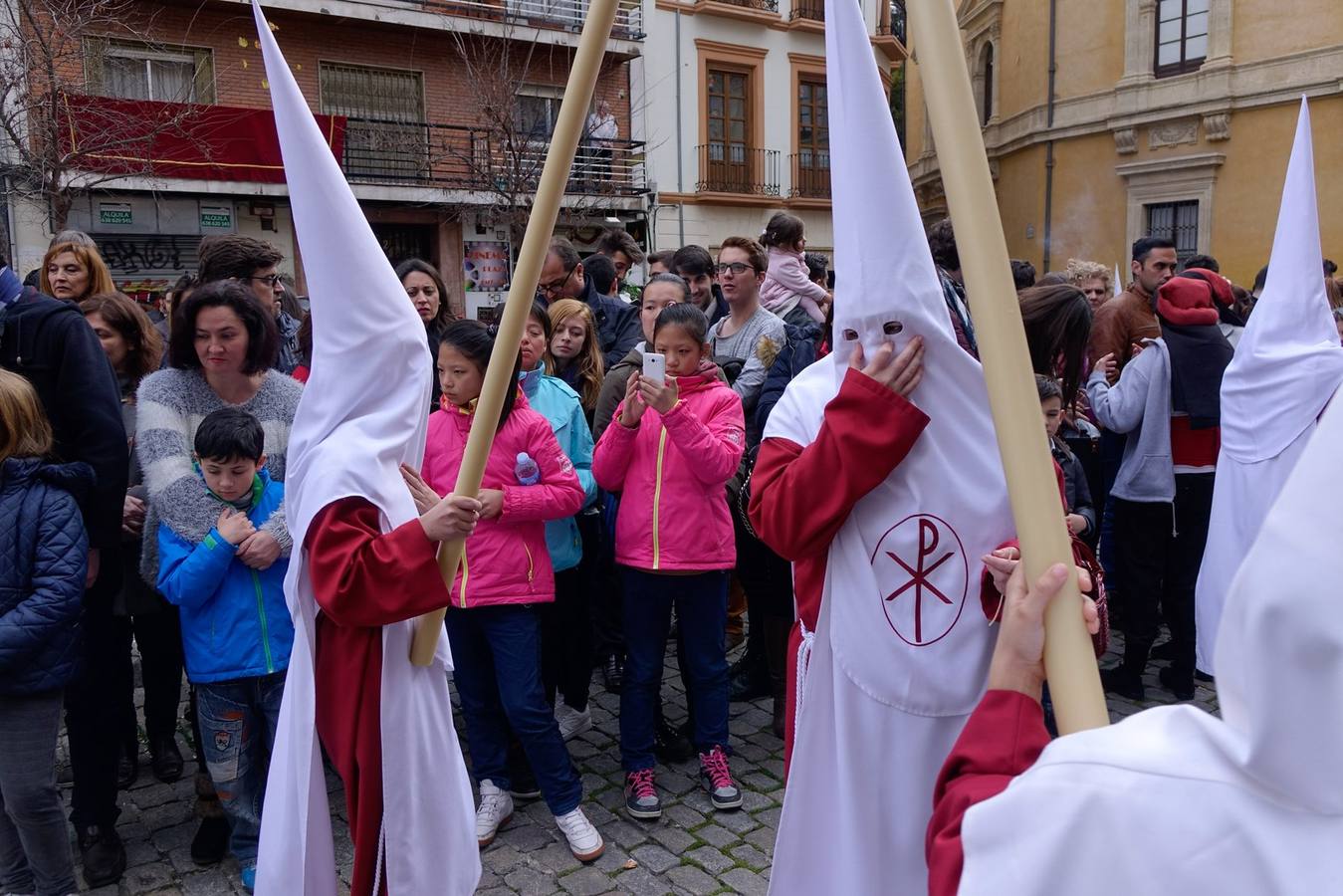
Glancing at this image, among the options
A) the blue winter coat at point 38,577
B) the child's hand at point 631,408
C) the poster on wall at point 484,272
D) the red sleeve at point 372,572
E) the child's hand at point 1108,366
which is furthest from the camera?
the poster on wall at point 484,272

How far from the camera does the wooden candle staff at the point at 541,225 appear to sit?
5.48 feet

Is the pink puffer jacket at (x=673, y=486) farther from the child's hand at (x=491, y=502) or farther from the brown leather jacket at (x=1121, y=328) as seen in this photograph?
the brown leather jacket at (x=1121, y=328)

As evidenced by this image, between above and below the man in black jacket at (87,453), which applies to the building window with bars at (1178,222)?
above

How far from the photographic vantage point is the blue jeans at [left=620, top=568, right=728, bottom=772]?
4086 mm

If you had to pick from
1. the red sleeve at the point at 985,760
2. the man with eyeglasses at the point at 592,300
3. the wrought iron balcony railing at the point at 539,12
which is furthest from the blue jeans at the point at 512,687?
the wrought iron balcony railing at the point at 539,12

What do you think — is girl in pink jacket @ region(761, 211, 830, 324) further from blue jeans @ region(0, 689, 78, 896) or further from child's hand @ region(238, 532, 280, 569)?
blue jeans @ region(0, 689, 78, 896)

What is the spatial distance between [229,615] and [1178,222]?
23288 millimetres

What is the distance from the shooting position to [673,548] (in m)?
4.02

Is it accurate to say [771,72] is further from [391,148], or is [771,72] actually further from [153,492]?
[153,492]

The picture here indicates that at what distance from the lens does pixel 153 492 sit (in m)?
3.38

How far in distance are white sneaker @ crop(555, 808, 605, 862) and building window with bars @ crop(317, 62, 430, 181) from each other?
1698 centimetres

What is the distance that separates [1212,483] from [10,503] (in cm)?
500

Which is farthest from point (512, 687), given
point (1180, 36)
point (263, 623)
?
point (1180, 36)

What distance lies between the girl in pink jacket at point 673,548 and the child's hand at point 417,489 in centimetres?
143
